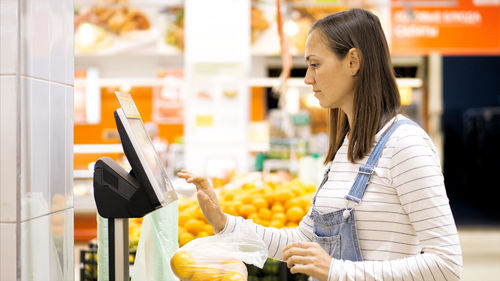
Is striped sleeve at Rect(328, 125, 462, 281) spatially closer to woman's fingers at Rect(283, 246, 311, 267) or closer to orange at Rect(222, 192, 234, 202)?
woman's fingers at Rect(283, 246, 311, 267)

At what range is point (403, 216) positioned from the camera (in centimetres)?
151

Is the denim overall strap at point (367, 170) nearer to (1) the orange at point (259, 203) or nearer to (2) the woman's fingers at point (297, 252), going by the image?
(2) the woman's fingers at point (297, 252)

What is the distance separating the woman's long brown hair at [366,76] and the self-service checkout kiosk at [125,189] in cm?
57

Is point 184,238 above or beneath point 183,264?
beneath

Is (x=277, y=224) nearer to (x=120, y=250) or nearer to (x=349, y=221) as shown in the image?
(x=349, y=221)

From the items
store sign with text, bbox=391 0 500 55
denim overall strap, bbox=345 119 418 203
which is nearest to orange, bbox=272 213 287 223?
denim overall strap, bbox=345 119 418 203

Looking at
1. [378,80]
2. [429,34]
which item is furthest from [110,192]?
[429,34]

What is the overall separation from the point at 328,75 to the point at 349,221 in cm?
41

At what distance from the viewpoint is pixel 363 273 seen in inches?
57.0

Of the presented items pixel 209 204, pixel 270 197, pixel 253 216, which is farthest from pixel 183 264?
pixel 270 197

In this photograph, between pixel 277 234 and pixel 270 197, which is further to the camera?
pixel 270 197

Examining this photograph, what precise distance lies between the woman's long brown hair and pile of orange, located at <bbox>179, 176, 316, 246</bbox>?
1.47 metres

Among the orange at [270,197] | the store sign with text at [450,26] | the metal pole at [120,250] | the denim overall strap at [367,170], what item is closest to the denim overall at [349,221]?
the denim overall strap at [367,170]

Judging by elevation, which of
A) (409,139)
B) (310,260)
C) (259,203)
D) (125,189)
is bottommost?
(259,203)
